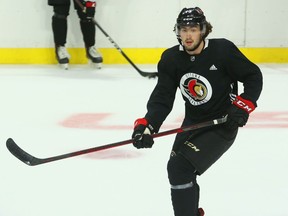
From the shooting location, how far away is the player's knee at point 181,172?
1879mm

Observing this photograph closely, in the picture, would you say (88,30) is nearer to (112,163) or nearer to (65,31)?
(65,31)

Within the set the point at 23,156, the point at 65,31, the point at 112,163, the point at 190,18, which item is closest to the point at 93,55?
the point at 65,31

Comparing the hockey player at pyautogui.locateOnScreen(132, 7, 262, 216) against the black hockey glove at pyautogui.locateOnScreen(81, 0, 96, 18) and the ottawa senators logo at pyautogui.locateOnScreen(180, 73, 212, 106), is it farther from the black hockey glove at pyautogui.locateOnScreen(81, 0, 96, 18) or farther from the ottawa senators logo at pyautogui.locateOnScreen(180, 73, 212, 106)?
the black hockey glove at pyautogui.locateOnScreen(81, 0, 96, 18)

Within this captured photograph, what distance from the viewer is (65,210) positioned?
2244 mm

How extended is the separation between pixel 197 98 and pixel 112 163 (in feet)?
2.92

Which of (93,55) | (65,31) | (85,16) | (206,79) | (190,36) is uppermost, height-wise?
(190,36)

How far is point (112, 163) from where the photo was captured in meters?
2.82

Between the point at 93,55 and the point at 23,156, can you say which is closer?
the point at 23,156

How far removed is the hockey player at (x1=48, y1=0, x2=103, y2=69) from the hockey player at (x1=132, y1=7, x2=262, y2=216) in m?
3.75

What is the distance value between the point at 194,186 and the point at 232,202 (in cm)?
44

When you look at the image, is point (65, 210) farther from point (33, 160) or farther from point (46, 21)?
point (46, 21)

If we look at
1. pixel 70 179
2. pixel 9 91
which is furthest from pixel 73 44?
pixel 70 179

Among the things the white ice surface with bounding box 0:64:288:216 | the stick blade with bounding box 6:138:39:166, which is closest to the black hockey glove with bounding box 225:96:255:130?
the white ice surface with bounding box 0:64:288:216

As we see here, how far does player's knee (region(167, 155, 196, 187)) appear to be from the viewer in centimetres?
188
